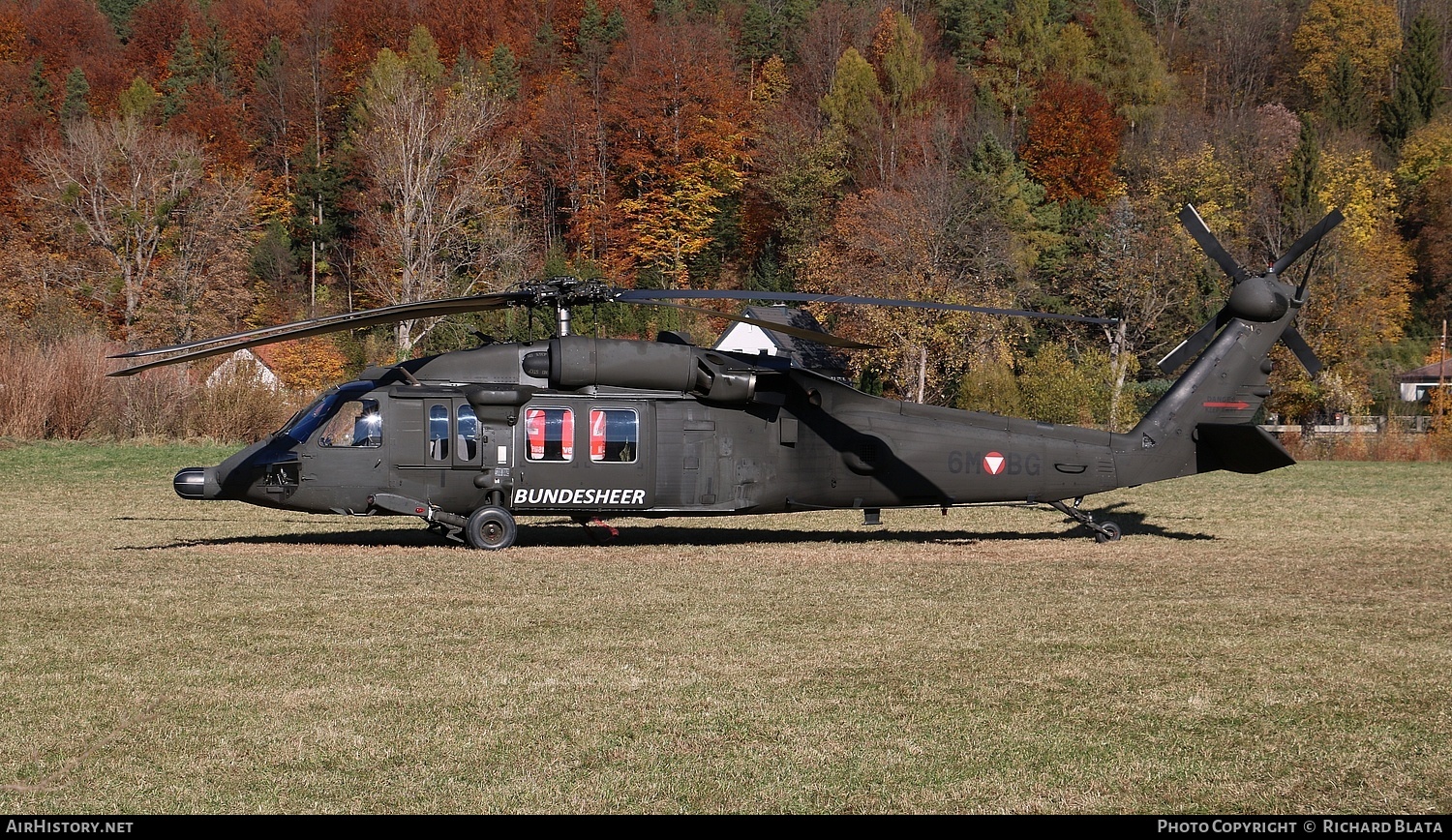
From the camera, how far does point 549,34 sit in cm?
10969

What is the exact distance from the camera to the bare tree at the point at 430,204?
209ft

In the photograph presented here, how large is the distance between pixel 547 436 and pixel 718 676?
8135 millimetres

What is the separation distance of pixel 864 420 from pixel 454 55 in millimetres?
96670

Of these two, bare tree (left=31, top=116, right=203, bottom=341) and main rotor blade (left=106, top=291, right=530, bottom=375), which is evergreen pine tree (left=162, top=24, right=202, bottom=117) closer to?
bare tree (left=31, top=116, right=203, bottom=341)

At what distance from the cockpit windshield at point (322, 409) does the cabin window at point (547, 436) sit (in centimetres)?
200

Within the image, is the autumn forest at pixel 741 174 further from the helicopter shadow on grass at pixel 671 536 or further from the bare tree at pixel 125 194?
the helicopter shadow on grass at pixel 671 536

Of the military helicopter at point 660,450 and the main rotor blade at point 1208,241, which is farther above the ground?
the main rotor blade at point 1208,241

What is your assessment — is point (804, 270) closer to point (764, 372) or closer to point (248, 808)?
point (764, 372)

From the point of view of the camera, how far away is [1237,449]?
1889 centimetres

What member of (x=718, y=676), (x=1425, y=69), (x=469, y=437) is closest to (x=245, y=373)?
(x=469, y=437)

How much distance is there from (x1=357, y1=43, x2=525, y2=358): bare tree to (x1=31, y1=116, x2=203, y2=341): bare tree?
33.0 feet

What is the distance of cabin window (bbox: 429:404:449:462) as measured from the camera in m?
17.6

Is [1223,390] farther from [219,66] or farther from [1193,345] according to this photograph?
[219,66]

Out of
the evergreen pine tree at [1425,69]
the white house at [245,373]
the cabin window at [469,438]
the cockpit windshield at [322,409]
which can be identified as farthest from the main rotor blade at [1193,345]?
the evergreen pine tree at [1425,69]
